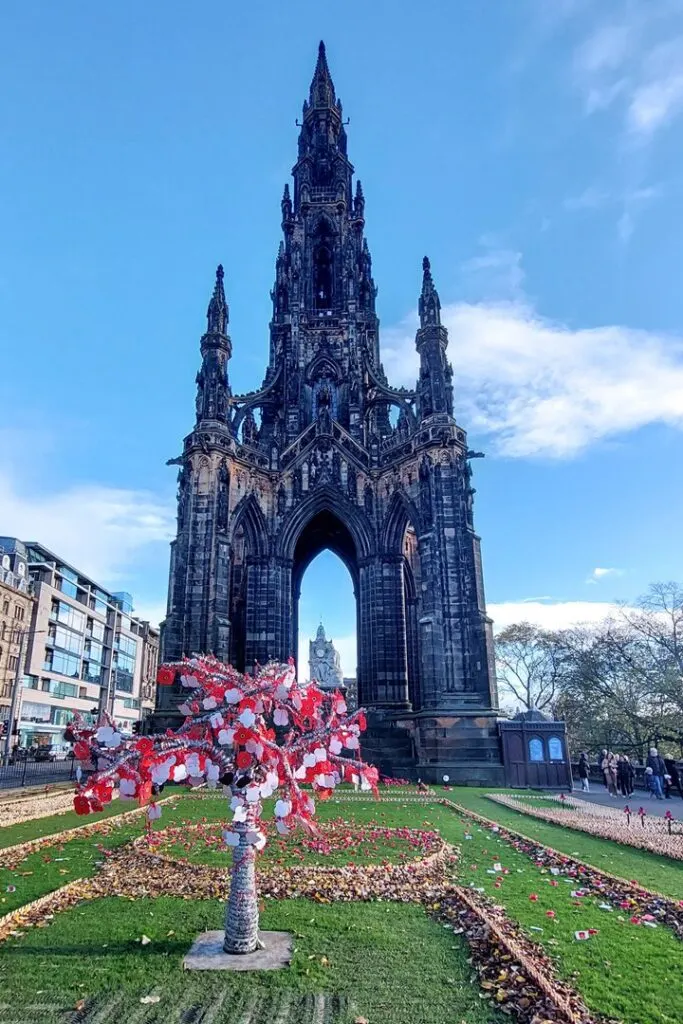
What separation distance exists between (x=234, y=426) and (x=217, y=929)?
2567 cm

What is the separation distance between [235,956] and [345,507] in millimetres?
24146

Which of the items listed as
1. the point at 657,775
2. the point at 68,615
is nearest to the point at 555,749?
the point at 657,775

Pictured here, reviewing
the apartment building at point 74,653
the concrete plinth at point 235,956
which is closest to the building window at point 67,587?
the apartment building at point 74,653

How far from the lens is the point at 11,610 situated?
4825 cm

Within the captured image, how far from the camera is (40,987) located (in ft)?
14.0

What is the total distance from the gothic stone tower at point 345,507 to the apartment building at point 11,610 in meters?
26.1

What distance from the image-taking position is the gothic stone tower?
22.9 meters

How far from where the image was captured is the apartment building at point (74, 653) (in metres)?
52.4

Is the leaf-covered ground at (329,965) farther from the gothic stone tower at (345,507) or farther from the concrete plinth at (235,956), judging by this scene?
the gothic stone tower at (345,507)

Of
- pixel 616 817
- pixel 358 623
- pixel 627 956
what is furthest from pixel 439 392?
pixel 627 956

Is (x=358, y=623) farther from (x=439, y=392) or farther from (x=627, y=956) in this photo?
(x=627, y=956)

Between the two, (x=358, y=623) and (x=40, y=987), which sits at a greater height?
(x=358, y=623)

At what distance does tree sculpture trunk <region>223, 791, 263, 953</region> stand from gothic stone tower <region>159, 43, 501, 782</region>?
17.8 metres

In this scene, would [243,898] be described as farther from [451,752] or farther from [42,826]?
[451,752]
